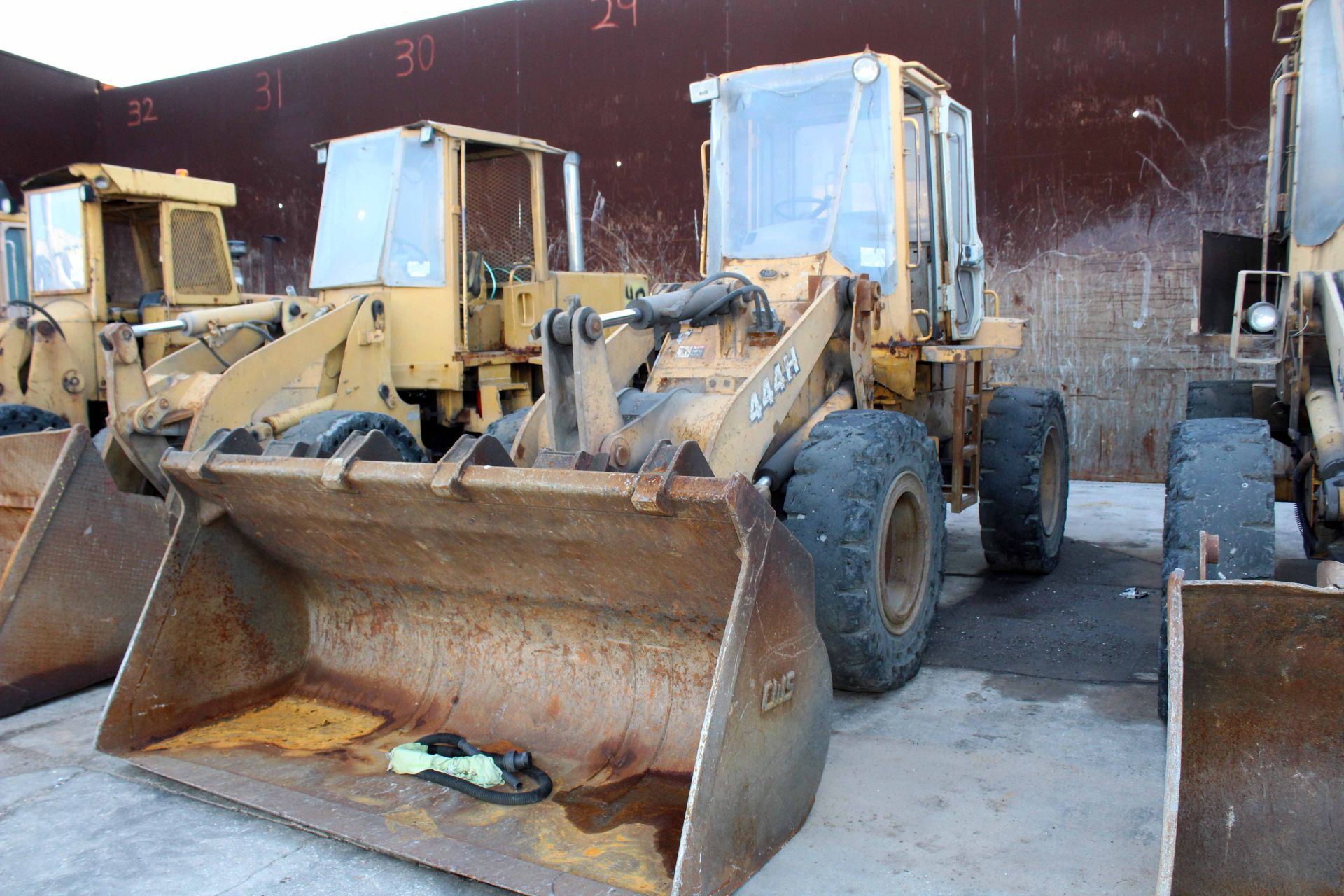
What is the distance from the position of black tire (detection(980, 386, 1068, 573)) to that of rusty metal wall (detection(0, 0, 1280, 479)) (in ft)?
11.0

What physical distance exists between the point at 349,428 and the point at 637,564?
125 inches

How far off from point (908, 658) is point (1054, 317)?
19.1 ft

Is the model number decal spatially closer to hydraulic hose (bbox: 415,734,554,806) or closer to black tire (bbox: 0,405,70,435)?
hydraulic hose (bbox: 415,734,554,806)

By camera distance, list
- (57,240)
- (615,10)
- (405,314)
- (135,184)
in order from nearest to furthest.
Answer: (405,314), (135,184), (57,240), (615,10)

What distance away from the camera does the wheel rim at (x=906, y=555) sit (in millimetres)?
4359

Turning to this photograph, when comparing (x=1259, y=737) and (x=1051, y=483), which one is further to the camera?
(x=1051, y=483)

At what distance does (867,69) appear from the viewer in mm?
4961

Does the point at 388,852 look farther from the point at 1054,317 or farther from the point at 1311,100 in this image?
the point at 1054,317

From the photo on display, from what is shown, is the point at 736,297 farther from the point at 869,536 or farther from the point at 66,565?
the point at 66,565

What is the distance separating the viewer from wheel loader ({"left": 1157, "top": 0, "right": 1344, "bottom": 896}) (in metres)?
2.46

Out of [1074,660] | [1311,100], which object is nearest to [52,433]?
[1074,660]

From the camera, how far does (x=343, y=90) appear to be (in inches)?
491

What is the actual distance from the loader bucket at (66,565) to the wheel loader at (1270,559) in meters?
4.22

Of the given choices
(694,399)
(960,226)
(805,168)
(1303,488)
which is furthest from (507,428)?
(1303,488)
